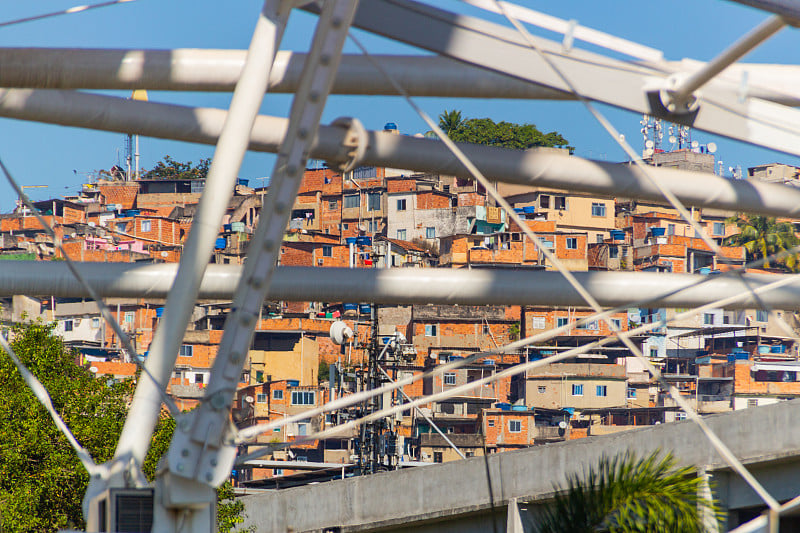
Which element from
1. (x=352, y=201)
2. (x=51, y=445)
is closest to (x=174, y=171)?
(x=352, y=201)

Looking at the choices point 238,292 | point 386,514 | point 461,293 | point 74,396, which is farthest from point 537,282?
point 74,396

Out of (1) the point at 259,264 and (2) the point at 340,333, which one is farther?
(2) the point at 340,333

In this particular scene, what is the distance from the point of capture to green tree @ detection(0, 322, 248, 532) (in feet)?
73.4

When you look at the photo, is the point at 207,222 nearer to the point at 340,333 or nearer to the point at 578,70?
the point at 578,70

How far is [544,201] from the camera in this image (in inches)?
3898

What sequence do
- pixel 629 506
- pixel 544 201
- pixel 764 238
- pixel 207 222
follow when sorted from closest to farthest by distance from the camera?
pixel 207 222 < pixel 629 506 < pixel 764 238 < pixel 544 201

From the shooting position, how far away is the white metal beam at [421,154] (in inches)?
365

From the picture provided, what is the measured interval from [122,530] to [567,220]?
309ft

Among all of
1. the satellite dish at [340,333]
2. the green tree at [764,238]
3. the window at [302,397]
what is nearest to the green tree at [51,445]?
the satellite dish at [340,333]

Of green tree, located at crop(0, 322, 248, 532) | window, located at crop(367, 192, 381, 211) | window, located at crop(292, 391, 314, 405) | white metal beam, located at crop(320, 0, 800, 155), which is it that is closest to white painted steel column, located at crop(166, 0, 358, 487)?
white metal beam, located at crop(320, 0, 800, 155)

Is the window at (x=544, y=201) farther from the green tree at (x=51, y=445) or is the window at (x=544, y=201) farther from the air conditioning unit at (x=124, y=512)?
the air conditioning unit at (x=124, y=512)

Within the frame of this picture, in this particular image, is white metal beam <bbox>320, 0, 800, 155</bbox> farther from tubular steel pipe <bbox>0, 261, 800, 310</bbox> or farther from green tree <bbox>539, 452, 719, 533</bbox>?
green tree <bbox>539, 452, 719, 533</bbox>

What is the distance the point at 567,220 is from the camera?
100 metres

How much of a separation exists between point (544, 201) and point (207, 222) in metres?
92.3
